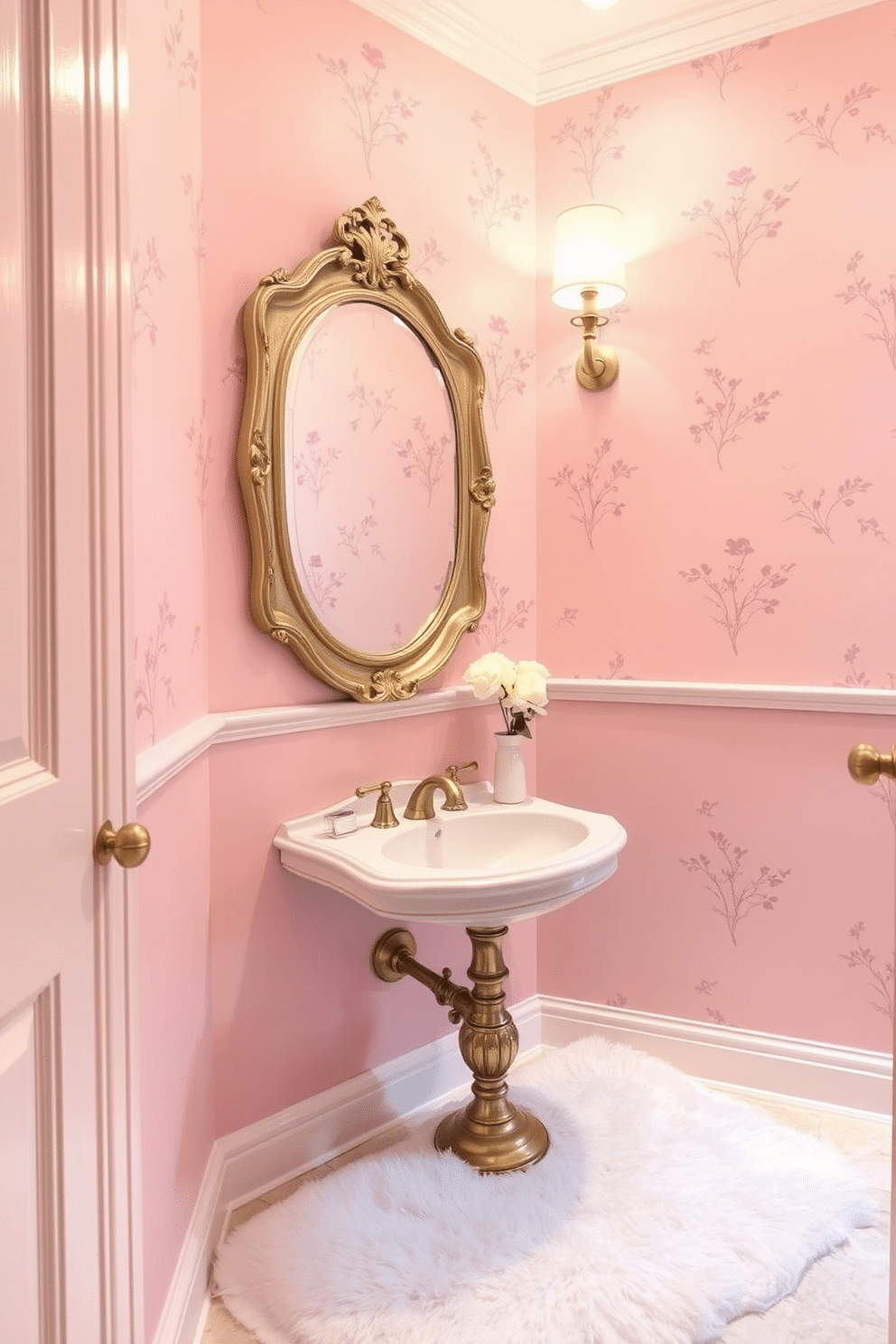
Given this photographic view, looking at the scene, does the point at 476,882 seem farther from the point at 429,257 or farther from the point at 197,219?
the point at 429,257

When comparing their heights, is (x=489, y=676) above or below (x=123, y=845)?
above

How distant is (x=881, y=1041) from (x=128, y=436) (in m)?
2.11

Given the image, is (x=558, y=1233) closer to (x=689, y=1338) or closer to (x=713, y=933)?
(x=689, y=1338)

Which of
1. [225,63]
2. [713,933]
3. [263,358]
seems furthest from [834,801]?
[225,63]

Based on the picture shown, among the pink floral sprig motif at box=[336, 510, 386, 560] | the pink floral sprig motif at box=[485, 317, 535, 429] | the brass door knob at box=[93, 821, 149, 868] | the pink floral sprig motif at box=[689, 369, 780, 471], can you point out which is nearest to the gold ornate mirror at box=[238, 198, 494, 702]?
the pink floral sprig motif at box=[336, 510, 386, 560]

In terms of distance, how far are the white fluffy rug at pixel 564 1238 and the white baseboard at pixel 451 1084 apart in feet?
0.35

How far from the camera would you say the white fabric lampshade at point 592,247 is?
7.48 ft

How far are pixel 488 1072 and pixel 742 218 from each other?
2.06m

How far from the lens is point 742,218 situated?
2.27 m

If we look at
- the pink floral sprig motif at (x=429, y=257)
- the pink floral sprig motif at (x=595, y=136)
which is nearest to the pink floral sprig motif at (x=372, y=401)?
the pink floral sprig motif at (x=429, y=257)

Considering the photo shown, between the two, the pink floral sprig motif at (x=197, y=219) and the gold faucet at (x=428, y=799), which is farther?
the gold faucet at (x=428, y=799)

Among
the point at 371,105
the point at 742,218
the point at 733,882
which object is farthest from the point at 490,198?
the point at 733,882

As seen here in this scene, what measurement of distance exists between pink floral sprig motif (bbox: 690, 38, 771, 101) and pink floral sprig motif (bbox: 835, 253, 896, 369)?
564 millimetres

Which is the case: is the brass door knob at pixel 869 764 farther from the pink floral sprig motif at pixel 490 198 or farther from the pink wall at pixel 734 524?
the pink floral sprig motif at pixel 490 198
